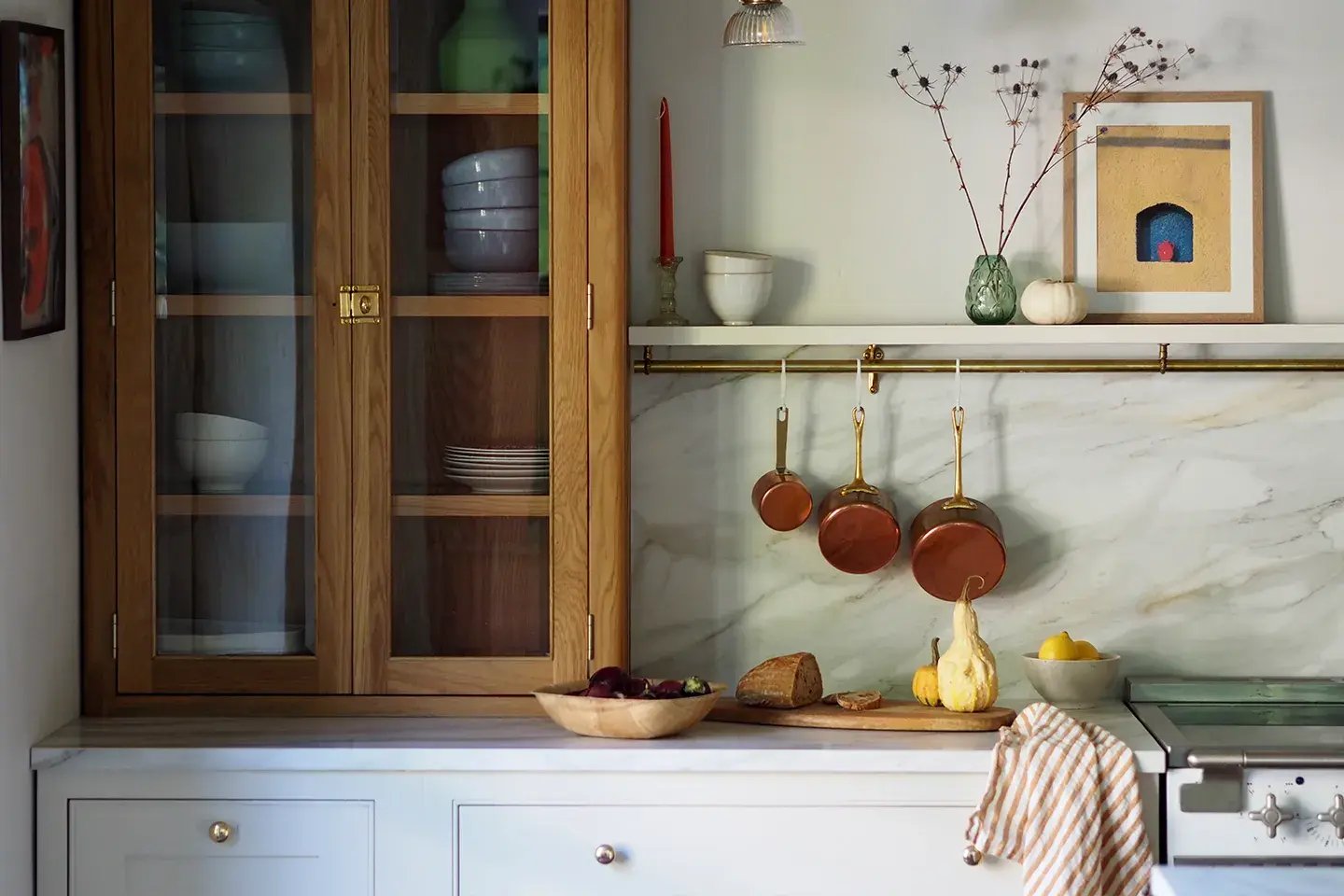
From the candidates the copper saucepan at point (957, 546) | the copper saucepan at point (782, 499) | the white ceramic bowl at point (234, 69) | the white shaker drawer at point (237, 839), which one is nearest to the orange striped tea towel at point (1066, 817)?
the copper saucepan at point (957, 546)

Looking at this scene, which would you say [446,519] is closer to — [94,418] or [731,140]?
[94,418]

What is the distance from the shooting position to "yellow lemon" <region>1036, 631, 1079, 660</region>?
96.3 inches

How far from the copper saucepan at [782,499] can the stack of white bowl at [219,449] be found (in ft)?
2.71

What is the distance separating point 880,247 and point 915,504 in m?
0.45

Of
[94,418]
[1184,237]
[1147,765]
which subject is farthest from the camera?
[1184,237]

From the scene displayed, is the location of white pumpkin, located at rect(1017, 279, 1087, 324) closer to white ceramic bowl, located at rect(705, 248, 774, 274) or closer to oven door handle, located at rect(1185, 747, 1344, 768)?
white ceramic bowl, located at rect(705, 248, 774, 274)

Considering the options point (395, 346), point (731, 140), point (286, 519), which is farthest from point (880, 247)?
point (286, 519)

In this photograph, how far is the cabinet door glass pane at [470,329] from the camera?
2.29 metres

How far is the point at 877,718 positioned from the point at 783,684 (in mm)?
A: 160

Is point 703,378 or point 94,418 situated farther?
point 703,378

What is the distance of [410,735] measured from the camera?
2211 millimetres

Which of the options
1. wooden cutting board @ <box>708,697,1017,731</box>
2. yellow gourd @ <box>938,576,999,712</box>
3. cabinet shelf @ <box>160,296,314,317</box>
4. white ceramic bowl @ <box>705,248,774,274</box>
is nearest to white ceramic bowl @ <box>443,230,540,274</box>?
cabinet shelf @ <box>160,296,314,317</box>

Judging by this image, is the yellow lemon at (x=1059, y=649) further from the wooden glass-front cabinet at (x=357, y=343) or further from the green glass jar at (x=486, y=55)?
the green glass jar at (x=486, y=55)

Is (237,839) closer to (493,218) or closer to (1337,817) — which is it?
(493,218)
